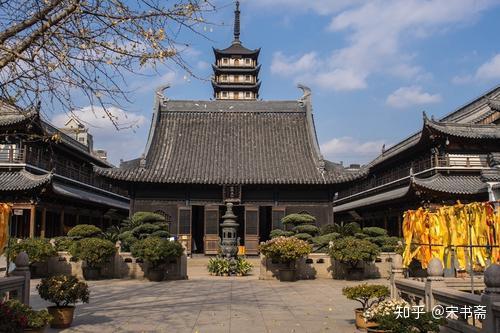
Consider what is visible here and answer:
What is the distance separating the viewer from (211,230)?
88.9 ft

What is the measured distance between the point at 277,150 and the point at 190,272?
10.7 m

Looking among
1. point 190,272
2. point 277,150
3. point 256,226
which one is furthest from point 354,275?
point 277,150

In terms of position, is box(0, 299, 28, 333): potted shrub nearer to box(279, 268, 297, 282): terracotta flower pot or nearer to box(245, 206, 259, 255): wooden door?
box(279, 268, 297, 282): terracotta flower pot

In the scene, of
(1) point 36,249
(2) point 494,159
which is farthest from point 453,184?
(1) point 36,249

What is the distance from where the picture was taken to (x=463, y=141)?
A: 28828 millimetres

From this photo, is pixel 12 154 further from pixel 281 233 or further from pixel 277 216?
pixel 281 233

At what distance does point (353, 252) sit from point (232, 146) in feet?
46.2

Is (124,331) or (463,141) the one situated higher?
(463,141)

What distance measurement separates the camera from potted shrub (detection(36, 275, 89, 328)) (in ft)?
27.8

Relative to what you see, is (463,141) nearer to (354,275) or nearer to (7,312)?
(354,275)

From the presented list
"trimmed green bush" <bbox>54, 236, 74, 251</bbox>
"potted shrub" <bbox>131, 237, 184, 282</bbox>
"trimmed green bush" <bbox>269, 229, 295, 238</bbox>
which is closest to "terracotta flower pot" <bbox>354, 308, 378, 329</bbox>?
"potted shrub" <bbox>131, 237, 184, 282</bbox>

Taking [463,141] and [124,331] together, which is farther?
[463,141]

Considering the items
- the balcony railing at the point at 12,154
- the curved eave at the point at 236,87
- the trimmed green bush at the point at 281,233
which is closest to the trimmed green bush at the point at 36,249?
the trimmed green bush at the point at 281,233

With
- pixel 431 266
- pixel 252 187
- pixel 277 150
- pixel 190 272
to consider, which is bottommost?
pixel 190 272
